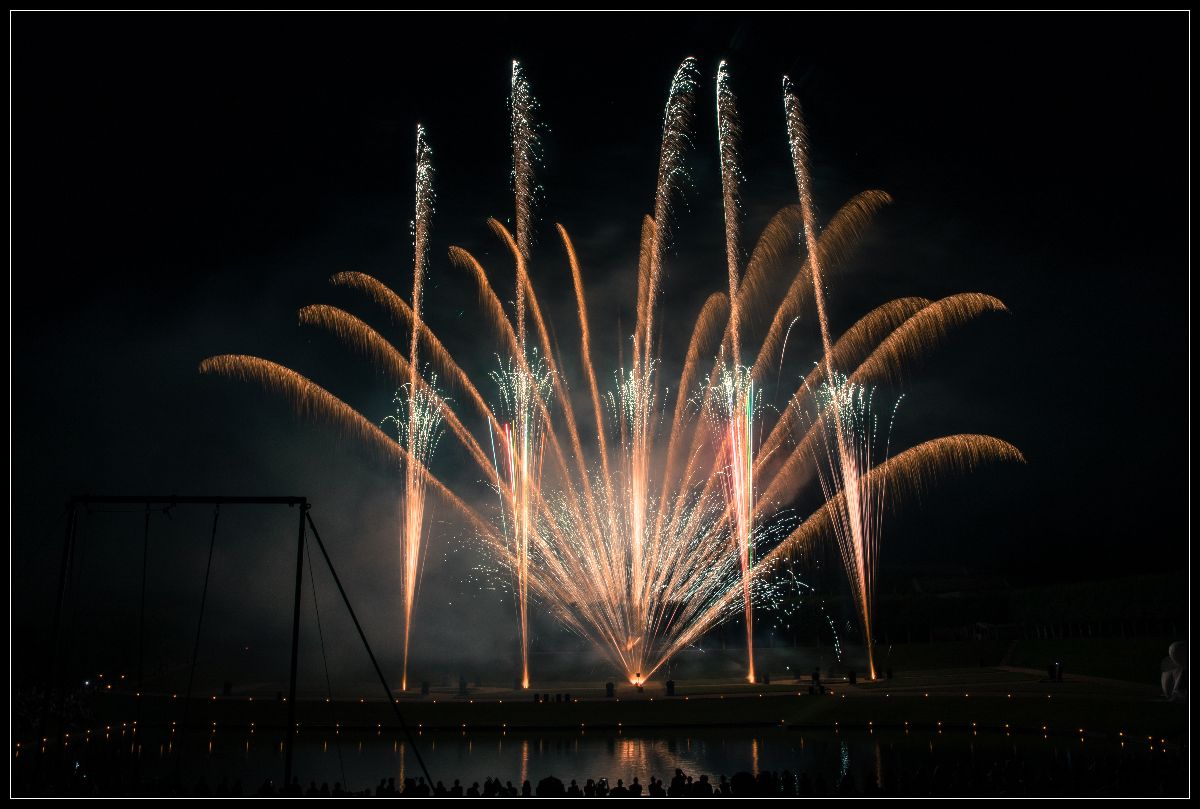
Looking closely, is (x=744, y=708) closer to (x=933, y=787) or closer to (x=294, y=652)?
(x=933, y=787)

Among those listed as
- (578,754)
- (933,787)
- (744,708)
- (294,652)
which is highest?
(294,652)

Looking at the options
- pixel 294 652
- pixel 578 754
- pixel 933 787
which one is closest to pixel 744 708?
pixel 578 754

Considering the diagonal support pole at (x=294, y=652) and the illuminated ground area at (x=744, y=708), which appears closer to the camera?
the diagonal support pole at (x=294, y=652)

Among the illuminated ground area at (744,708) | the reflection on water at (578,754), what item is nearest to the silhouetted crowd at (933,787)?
the reflection on water at (578,754)

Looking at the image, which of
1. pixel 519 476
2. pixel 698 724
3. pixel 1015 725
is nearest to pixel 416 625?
pixel 519 476

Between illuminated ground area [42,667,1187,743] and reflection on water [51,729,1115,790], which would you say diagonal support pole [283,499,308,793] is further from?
illuminated ground area [42,667,1187,743]

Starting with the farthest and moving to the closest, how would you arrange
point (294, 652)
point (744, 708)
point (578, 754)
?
point (744, 708) < point (578, 754) < point (294, 652)

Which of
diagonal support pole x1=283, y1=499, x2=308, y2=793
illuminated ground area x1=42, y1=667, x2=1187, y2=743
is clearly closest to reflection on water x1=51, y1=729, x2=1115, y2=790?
illuminated ground area x1=42, y1=667, x2=1187, y2=743

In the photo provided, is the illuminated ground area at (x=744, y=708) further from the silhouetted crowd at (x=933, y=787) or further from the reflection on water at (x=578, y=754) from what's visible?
the silhouetted crowd at (x=933, y=787)

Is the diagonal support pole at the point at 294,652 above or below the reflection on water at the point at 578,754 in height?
above

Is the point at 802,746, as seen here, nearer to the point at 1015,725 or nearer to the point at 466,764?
the point at 1015,725
